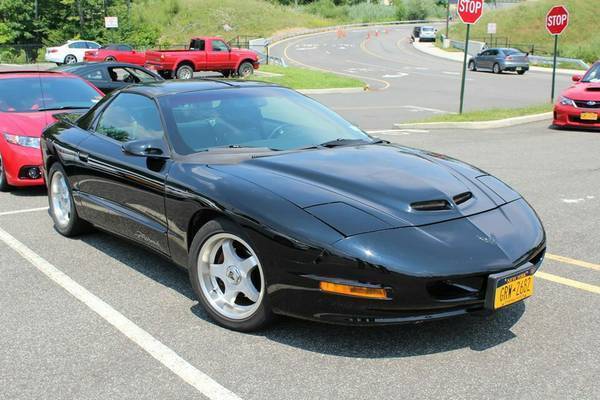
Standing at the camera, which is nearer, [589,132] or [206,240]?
[206,240]

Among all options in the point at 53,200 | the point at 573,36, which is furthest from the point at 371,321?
the point at 573,36

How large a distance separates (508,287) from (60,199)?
434 cm

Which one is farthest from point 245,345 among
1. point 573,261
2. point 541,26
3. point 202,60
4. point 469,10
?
point 541,26

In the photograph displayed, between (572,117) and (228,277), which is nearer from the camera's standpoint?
(228,277)

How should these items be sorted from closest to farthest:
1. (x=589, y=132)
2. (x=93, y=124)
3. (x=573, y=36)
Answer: (x=93, y=124), (x=589, y=132), (x=573, y=36)

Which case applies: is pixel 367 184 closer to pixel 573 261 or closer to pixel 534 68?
pixel 573 261

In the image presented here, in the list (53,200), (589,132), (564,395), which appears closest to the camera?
(564,395)

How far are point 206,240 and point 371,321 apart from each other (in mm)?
1174

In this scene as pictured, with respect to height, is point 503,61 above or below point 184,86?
below

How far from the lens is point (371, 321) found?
3.50m

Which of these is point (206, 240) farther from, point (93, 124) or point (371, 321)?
point (93, 124)

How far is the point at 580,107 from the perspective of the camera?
1373 centimetres

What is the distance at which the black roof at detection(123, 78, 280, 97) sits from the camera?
511 centimetres

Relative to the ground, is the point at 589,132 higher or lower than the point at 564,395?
lower
